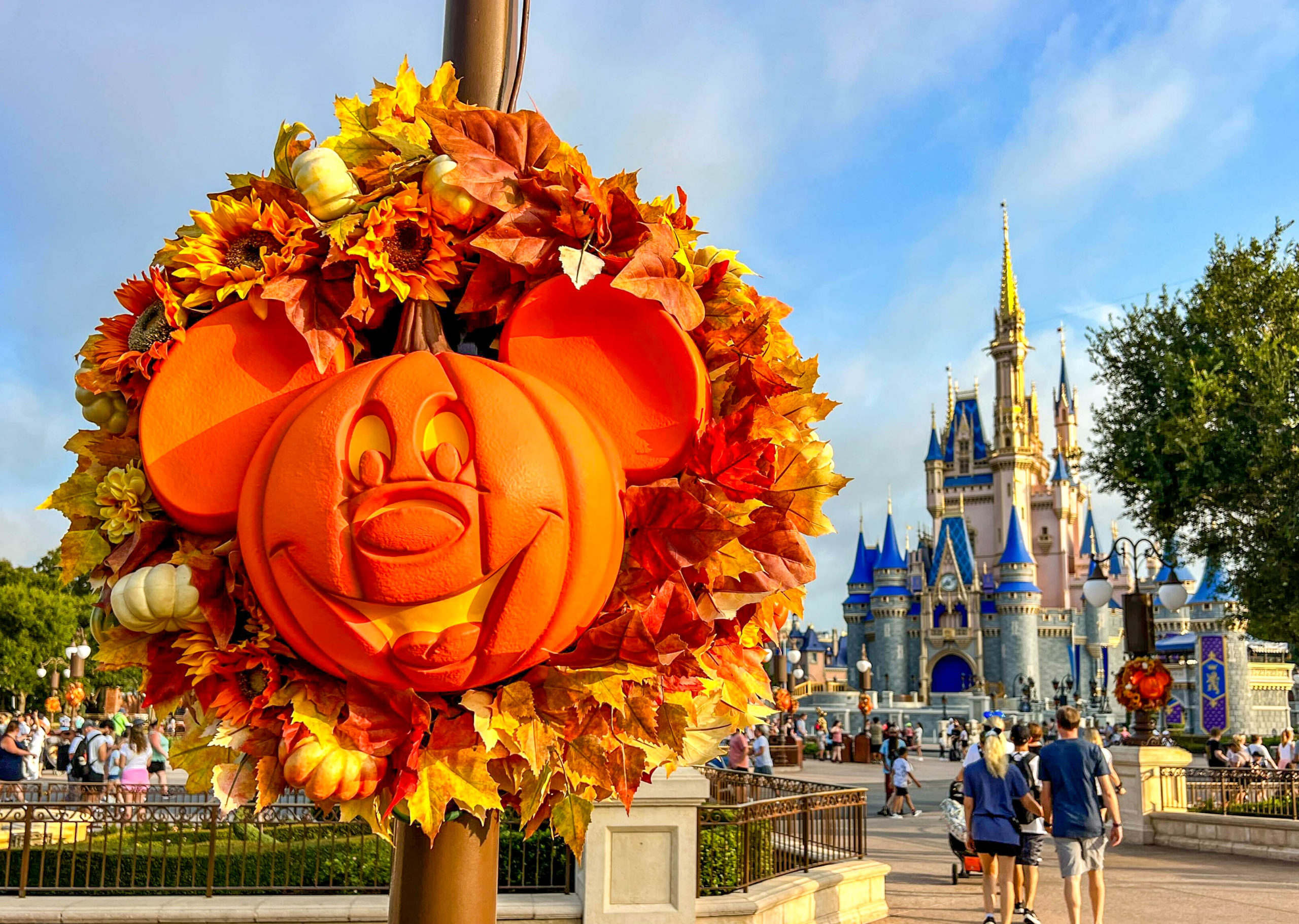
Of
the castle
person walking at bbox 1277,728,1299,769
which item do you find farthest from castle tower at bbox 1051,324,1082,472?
person walking at bbox 1277,728,1299,769

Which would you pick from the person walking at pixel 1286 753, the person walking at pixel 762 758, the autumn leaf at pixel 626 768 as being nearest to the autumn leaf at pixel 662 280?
the autumn leaf at pixel 626 768

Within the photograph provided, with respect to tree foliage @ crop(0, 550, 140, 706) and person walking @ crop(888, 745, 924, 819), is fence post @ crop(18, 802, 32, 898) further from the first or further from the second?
tree foliage @ crop(0, 550, 140, 706)

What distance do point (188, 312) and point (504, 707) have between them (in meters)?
0.91

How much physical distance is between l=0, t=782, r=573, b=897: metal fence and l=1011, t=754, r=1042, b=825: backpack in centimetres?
351

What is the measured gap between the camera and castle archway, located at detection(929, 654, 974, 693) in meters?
74.2

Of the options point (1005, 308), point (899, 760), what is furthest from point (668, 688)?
point (1005, 308)

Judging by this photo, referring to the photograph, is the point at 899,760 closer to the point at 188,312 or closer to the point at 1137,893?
the point at 1137,893

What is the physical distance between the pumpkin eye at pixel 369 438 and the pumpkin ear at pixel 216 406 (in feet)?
0.54

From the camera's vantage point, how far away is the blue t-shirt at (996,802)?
8.48 metres

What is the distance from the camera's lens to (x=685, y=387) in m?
1.94

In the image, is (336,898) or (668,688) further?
(336,898)

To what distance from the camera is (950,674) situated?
2950 inches

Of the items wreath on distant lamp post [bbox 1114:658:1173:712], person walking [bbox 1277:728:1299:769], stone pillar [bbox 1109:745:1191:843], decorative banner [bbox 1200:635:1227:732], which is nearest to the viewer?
wreath on distant lamp post [bbox 1114:658:1173:712]

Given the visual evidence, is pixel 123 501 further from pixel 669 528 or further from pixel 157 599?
pixel 669 528
